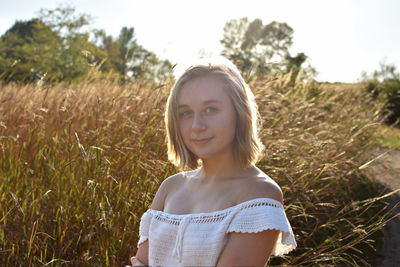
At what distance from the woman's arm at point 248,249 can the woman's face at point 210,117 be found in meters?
0.31

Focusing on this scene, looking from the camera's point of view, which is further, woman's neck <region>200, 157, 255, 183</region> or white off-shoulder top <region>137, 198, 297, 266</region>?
woman's neck <region>200, 157, 255, 183</region>

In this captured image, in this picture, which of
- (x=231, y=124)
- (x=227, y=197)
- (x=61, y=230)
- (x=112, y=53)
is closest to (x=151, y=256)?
(x=227, y=197)

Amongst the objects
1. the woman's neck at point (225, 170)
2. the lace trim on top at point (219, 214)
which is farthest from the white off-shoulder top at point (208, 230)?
the woman's neck at point (225, 170)

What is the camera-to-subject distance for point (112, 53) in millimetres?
37219

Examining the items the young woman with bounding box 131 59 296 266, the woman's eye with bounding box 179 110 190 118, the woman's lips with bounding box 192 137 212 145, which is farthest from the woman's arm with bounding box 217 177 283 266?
the woman's eye with bounding box 179 110 190 118

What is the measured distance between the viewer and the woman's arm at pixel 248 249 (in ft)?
4.27

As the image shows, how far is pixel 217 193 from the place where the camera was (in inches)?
58.6

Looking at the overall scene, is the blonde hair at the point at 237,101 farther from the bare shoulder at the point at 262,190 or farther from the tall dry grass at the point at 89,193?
the tall dry grass at the point at 89,193

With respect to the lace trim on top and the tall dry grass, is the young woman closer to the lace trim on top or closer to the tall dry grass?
the lace trim on top

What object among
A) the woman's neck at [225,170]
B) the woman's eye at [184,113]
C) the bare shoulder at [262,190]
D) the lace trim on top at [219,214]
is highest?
the woman's eye at [184,113]

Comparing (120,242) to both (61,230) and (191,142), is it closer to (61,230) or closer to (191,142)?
(61,230)

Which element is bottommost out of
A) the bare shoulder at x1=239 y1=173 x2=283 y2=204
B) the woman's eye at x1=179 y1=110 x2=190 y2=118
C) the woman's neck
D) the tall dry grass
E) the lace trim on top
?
the tall dry grass

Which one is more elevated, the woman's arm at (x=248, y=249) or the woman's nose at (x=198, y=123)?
the woman's nose at (x=198, y=123)

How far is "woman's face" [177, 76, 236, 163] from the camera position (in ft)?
4.90
